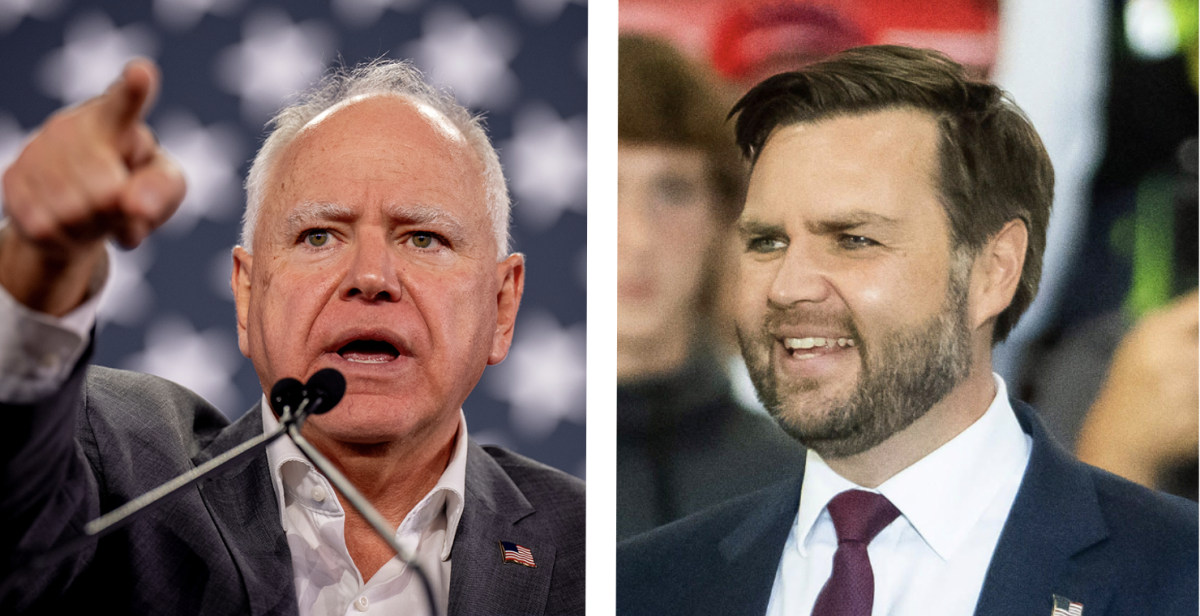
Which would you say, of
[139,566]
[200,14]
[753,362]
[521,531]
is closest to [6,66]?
[200,14]

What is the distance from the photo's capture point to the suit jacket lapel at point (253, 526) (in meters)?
1.92

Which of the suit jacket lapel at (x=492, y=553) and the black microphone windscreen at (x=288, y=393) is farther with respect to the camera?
the suit jacket lapel at (x=492, y=553)

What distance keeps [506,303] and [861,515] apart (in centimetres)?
86

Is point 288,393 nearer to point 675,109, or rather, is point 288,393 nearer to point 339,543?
point 339,543

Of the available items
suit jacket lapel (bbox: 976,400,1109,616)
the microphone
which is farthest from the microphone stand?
suit jacket lapel (bbox: 976,400,1109,616)

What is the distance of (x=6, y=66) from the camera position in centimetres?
234

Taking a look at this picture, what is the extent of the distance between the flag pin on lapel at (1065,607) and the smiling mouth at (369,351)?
4.39 feet

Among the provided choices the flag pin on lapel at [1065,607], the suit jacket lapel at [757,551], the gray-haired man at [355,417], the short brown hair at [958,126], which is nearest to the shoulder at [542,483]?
the gray-haired man at [355,417]

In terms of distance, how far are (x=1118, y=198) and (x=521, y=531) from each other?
55.1 inches

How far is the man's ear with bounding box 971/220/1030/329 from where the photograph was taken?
6.86 feet

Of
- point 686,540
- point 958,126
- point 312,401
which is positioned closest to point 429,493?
point 686,540

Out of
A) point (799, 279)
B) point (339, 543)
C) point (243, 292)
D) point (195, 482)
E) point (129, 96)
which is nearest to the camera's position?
point (129, 96)

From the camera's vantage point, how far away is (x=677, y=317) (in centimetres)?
222

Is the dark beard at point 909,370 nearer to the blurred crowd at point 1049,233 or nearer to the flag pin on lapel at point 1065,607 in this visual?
the blurred crowd at point 1049,233
